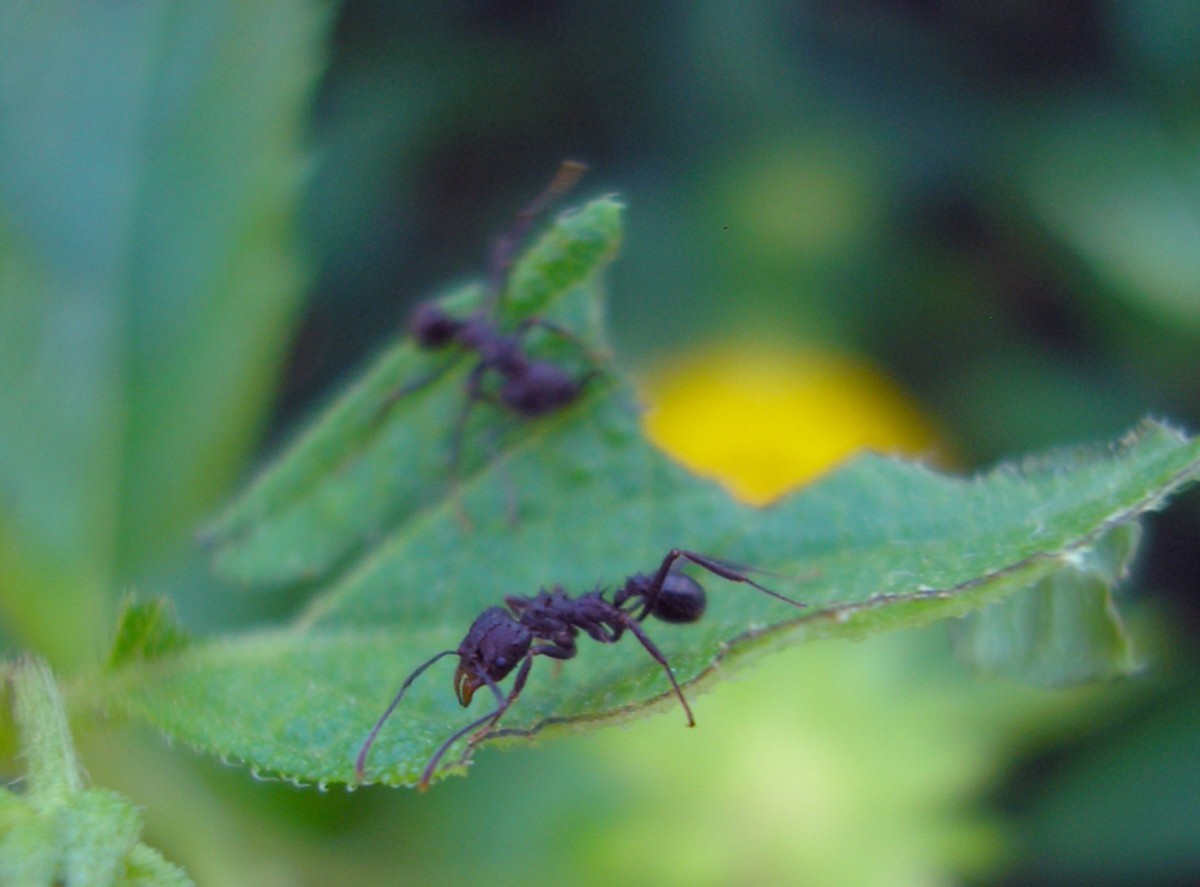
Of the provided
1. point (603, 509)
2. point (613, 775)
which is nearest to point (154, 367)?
point (603, 509)

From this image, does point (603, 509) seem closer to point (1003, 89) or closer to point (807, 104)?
point (807, 104)

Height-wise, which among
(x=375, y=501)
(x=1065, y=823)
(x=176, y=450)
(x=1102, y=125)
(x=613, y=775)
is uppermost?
(x=1102, y=125)

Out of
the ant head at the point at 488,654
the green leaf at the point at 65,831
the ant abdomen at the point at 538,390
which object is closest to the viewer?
the green leaf at the point at 65,831

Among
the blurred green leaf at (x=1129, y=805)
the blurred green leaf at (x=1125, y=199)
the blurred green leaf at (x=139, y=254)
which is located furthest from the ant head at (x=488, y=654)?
the blurred green leaf at (x=1125, y=199)

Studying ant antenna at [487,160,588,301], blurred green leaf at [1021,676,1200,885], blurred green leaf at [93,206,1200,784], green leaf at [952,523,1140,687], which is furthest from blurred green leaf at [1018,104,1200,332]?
green leaf at [952,523,1140,687]

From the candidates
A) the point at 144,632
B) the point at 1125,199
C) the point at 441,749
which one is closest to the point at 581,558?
the point at 441,749

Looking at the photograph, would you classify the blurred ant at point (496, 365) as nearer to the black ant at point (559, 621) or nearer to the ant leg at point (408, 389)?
the ant leg at point (408, 389)

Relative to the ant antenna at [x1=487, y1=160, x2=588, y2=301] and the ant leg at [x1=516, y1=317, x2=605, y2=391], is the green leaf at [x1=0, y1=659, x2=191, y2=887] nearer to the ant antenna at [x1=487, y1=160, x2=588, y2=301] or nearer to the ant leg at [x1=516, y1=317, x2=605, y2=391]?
the ant leg at [x1=516, y1=317, x2=605, y2=391]
